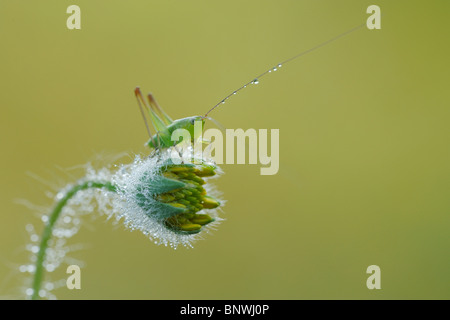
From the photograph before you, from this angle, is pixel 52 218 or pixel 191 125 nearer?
pixel 52 218

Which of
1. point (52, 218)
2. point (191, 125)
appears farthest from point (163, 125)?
point (52, 218)

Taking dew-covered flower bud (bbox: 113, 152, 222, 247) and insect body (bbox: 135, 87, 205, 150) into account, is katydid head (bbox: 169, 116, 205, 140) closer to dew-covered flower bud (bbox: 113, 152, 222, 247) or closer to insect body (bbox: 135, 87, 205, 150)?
insect body (bbox: 135, 87, 205, 150)

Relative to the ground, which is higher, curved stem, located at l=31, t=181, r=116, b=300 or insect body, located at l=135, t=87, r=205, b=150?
insect body, located at l=135, t=87, r=205, b=150

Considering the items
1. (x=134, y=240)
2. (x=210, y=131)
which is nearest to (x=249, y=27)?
(x=134, y=240)

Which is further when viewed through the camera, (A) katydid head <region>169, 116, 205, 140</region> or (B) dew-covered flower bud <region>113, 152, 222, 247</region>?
(A) katydid head <region>169, 116, 205, 140</region>

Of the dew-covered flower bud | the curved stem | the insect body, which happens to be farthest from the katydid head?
the curved stem

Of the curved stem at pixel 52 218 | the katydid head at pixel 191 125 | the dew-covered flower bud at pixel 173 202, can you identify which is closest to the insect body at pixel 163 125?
the katydid head at pixel 191 125

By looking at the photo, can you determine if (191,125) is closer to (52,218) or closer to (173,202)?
(173,202)

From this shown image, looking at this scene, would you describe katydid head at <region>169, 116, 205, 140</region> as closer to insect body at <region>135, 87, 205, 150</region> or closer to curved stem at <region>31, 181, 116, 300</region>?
insect body at <region>135, 87, 205, 150</region>
